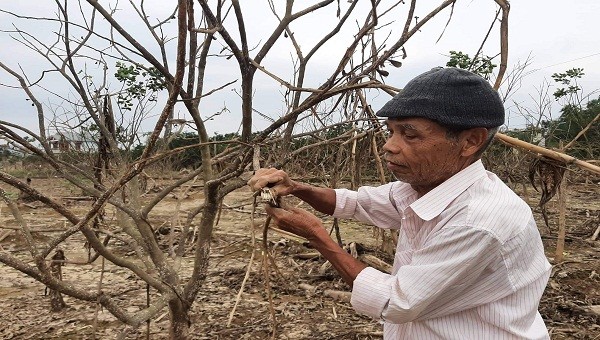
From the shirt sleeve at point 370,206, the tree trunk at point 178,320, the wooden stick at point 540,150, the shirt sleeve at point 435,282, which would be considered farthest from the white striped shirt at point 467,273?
the tree trunk at point 178,320

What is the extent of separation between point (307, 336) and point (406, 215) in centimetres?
226

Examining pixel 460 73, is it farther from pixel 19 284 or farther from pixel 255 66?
pixel 19 284

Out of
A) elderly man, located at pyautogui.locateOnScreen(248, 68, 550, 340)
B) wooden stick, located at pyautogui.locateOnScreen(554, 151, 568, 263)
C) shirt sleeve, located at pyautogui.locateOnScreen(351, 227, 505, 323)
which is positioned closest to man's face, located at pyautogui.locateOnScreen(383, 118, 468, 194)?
elderly man, located at pyautogui.locateOnScreen(248, 68, 550, 340)

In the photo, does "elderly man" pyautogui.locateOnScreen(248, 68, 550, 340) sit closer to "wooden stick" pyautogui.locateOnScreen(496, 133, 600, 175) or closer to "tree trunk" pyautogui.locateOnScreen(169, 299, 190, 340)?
"wooden stick" pyautogui.locateOnScreen(496, 133, 600, 175)

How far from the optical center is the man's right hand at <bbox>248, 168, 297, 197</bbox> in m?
1.62

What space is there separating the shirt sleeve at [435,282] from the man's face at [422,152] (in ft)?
0.61

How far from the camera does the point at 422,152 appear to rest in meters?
1.35

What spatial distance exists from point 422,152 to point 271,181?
53 centimetres

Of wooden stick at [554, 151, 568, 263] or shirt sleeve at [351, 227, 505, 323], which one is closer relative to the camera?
shirt sleeve at [351, 227, 505, 323]

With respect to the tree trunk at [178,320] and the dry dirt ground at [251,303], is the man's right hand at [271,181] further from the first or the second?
the tree trunk at [178,320]

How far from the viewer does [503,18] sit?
2125 mm

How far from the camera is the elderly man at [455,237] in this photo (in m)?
1.24

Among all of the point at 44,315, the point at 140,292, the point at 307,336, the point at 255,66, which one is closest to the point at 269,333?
the point at 307,336

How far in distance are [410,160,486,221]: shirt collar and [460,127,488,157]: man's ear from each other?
5 cm
